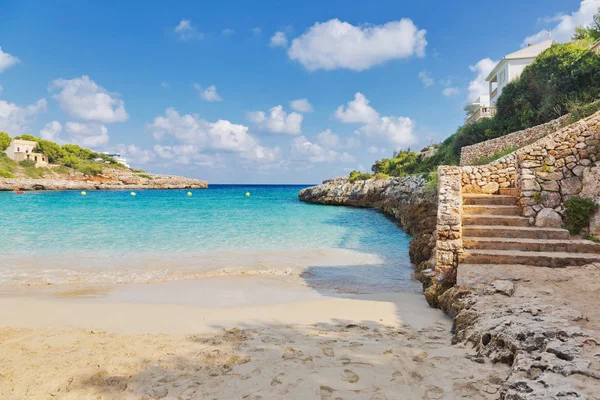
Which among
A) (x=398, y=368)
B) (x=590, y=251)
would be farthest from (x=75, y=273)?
(x=590, y=251)

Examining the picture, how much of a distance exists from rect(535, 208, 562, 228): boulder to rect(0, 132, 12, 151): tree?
9171 centimetres

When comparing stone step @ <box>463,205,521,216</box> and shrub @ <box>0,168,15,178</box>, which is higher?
shrub @ <box>0,168,15,178</box>

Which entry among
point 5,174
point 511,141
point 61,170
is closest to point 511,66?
point 511,141

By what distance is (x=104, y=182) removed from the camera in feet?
238

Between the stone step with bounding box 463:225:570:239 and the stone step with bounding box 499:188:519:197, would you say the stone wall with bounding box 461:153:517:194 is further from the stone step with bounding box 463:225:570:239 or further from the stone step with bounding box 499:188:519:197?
the stone step with bounding box 463:225:570:239

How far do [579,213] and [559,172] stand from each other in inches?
51.8

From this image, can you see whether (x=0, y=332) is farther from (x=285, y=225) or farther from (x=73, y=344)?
(x=285, y=225)

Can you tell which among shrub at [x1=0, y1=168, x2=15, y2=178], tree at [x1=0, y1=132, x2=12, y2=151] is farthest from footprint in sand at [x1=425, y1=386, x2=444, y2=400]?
tree at [x1=0, y1=132, x2=12, y2=151]

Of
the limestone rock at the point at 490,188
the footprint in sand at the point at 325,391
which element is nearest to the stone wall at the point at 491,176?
the limestone rock at the point at 490,188

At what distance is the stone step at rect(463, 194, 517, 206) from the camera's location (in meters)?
8.84

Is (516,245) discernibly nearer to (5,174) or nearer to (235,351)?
(235,351)

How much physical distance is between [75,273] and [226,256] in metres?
4.54

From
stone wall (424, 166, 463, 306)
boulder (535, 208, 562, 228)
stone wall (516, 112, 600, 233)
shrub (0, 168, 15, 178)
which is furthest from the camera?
shrub (0, 168, 15, 178)

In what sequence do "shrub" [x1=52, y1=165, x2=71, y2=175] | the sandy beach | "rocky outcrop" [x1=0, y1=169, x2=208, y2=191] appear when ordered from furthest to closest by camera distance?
"shrub" [x1=52, y1=165, x2=71, y2=175] < "rocky outcrop" [x1=0, y1=169, x2=208, y2=191] < the sandy beach
